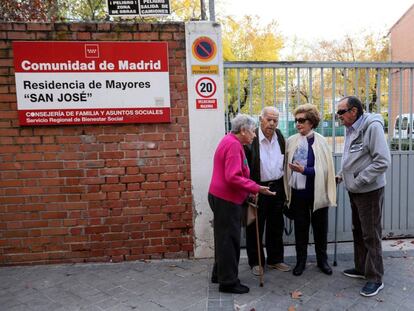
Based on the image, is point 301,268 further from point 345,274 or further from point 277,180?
point 277,180

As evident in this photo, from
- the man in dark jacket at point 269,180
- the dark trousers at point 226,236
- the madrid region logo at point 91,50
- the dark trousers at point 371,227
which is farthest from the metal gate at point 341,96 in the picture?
the madrid region logo at point 91,50

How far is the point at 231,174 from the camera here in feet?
Answer: 11.1

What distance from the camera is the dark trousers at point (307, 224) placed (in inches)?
159

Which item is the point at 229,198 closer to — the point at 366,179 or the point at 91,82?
the point at 366,179

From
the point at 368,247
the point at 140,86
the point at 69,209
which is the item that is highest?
the point at 140,86

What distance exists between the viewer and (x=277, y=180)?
13.5 ft

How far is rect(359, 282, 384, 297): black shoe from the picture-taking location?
11.7 ft

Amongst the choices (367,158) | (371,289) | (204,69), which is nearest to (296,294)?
(371,289)

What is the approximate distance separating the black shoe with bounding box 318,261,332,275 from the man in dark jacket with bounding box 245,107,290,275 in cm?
36

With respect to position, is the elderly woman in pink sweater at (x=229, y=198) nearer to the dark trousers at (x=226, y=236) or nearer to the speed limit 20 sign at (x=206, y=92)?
the dark trousers at (x=226, y=236)

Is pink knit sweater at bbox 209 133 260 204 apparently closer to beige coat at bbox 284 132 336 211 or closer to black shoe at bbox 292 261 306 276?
beige coat at bbox 284 132 336 211

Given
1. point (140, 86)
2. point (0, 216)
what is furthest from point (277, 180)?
point (0, 216)

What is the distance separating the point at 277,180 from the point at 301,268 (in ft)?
3.30

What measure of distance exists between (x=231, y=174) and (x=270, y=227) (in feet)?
3.88
